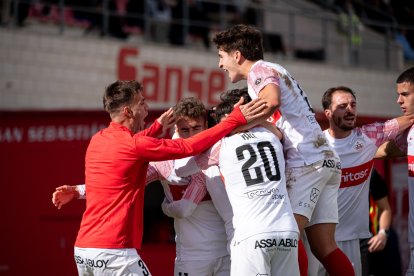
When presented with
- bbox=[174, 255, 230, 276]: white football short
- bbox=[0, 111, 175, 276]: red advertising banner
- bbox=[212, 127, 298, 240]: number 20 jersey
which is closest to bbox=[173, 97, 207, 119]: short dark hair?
bbox=[212, 127, 298, 240]: number 20 jersey

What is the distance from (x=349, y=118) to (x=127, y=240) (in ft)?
8.21

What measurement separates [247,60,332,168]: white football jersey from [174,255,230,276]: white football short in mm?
986

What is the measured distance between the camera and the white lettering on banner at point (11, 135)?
1198 centimetres

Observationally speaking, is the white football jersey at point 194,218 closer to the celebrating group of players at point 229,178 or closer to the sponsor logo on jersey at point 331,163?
the celebrating group of players at point 229,178

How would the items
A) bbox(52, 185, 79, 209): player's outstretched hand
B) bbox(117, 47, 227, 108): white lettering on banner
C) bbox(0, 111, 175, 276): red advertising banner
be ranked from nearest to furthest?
bbox(52, 185, 79, 209): player's outstretched hand → bbox(0, 111, 175, 276): red advertising banner → bbox(117, 47, 227, 108): white lettering on banner

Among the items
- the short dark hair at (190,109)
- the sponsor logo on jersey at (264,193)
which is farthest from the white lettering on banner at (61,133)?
the sponsor logo on jersey at (264,193)

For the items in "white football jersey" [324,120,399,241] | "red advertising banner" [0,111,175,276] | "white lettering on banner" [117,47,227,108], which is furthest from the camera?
"white lettering on banner" [117,47,227,108]

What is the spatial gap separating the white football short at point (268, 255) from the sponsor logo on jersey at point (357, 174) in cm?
176

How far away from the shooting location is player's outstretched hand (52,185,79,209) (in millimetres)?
6812

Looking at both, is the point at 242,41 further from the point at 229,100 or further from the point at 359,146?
the point at 359,146

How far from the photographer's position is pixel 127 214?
248 inches

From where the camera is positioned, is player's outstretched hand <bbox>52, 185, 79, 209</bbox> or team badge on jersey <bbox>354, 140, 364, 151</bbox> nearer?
player's outstretched hand <bbox>52, 185, 79, 209</bbox>

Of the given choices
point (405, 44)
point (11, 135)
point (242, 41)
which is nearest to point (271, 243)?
point (242, 41)

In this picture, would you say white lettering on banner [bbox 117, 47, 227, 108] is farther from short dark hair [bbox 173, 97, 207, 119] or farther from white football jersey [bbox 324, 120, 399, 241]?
short dark hair [bbox 173, 97, 207, 119]
